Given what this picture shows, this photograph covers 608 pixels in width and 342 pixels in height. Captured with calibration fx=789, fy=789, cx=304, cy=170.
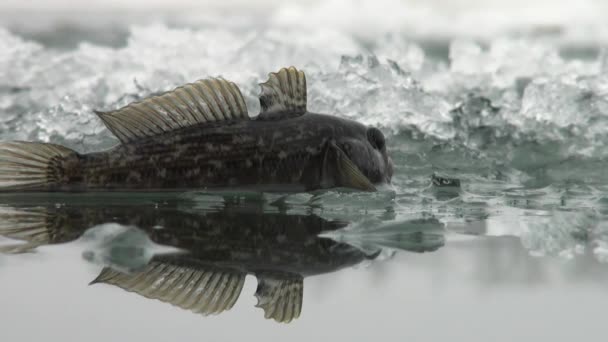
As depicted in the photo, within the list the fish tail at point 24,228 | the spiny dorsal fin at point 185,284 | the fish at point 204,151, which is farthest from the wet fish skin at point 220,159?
the spiny dorsal fin at point 185,284

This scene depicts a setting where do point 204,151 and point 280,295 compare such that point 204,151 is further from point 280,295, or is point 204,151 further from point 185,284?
point 280,295

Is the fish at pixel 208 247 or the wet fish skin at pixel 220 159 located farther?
the wet fish skin at pixel 220 159

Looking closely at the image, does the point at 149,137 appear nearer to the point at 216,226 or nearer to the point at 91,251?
the point at 216,226

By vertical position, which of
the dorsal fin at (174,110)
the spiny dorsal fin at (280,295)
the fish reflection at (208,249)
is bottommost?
the spiny dorsal fin at (280,295)

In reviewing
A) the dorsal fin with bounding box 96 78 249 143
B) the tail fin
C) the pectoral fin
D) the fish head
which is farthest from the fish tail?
the fish head

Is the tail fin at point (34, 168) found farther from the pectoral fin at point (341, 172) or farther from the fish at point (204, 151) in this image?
the pectoral fin at point (341, 172)

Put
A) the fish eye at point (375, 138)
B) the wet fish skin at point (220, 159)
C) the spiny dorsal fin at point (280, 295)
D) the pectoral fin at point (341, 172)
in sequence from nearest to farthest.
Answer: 1. the spiny dorsal fin at point (280, 295)
2. the wet fish skin at point (220, 159)
3. the pectoral fin at point (341, 172)
4. the fish eye at point (375, 138)

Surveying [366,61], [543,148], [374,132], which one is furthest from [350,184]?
[366,61]
